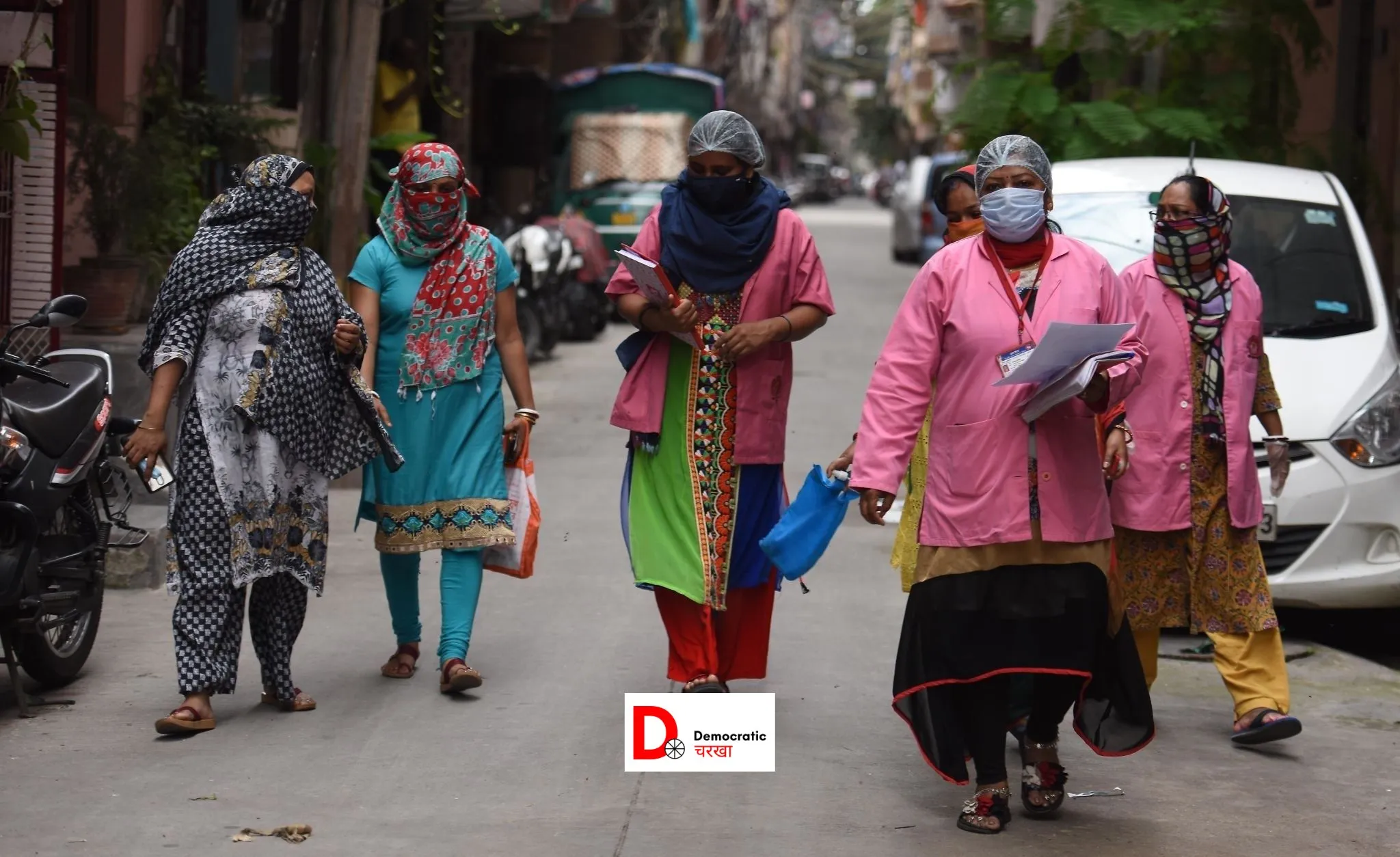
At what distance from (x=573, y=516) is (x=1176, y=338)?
15.6 feet

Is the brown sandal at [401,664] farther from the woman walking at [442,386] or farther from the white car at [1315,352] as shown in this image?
the white car at [1315,352]

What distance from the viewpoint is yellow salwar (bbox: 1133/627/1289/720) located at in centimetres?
591

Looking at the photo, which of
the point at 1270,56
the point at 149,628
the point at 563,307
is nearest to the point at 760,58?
the point at 563,307

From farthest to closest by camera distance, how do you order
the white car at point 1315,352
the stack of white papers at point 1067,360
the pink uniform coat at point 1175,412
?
the white car at point 1315,352, the pink uniform coat at point 1175,412, the stack of white papers at point 1067,360

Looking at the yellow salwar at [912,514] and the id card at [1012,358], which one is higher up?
the id card at [1012,358]

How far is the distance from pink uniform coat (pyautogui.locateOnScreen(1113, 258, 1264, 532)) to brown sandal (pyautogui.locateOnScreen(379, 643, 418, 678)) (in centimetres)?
249

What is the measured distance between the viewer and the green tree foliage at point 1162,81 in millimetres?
11805

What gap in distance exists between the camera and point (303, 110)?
49.0 feet

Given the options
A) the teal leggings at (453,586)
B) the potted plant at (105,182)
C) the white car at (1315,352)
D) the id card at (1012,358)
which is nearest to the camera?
the id card at (1012,358)

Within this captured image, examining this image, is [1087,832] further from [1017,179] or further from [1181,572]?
[1017,179]

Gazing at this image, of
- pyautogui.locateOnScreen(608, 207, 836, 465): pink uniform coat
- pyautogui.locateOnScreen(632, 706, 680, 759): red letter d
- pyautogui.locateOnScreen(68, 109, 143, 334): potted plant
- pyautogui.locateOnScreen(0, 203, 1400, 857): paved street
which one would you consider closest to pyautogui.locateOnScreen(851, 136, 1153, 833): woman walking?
pyautogui.locateOnScreen(0, 203, 1400, 857): paved street

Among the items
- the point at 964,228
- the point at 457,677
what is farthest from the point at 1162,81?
the point at 457,677

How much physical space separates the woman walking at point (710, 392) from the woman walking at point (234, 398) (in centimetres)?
99

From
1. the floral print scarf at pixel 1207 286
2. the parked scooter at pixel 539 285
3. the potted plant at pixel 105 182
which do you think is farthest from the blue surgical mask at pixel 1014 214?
the parked scooter at pixel 539 285
